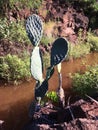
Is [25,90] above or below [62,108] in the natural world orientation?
below

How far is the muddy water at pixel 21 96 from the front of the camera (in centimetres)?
598

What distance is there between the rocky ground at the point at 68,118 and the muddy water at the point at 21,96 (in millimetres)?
1093

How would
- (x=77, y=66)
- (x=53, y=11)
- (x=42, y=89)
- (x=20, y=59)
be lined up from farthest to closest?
(x=53, y=11), (x=77, y=66), (x=20, y=59), (x=42, y=89)

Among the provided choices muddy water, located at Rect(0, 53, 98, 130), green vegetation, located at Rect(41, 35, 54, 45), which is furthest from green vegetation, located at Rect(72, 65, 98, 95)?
green vegetation, located at Rect(41, 35, 54, 45)

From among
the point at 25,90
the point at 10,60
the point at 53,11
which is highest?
the point at 53,11

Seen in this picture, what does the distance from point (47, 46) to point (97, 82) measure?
3322 mm

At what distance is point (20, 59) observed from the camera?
8.59 metres

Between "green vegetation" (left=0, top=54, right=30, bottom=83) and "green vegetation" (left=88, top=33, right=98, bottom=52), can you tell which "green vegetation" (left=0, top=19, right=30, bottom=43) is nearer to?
"green vegetation" (left=0, top=54, right=30, bottom=83)

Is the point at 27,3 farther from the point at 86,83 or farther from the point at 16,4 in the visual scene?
the point at 86,83

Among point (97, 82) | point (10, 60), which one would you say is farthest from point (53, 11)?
point (97, 82)

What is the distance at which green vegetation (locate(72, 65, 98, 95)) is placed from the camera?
647 cm

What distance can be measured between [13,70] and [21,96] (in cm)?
88

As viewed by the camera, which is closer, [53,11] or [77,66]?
[77,66]

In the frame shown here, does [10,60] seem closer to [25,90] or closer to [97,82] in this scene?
[25,90]
